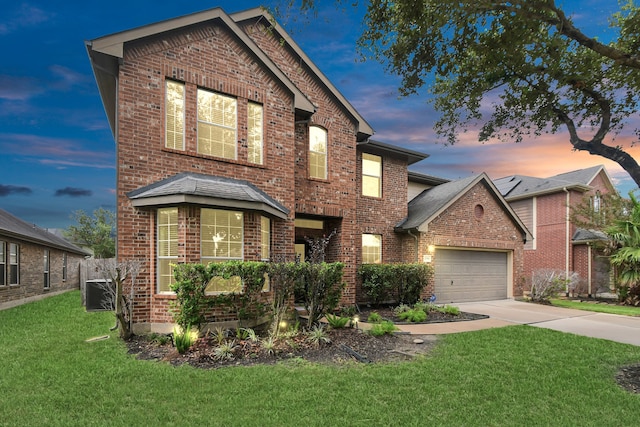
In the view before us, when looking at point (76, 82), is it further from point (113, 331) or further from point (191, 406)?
point (191, 406)

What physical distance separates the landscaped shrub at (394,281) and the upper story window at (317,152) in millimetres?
3678

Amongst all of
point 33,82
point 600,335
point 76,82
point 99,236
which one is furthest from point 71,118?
point 600,335

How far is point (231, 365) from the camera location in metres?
5.84

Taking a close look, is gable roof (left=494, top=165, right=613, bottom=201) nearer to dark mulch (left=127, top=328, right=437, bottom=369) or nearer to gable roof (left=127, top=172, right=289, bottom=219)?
dark mulch (left=127, top=328, right=437, bottom=369)

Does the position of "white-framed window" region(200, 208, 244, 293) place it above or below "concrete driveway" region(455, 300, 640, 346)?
above

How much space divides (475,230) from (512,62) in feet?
31.8

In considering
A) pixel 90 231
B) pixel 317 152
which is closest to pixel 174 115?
pixel 317 152

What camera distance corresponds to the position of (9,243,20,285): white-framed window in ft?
47.2

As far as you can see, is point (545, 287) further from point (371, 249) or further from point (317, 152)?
point (317, 152)

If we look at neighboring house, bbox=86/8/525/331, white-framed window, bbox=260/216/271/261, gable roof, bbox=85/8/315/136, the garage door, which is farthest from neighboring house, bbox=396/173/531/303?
gable roof, bbox=85/8/315/136

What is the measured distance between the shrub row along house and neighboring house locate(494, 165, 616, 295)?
8.15m

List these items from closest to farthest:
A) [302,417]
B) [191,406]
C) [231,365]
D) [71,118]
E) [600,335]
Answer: [302,417], [191,406], [231,365], [600,335], [71,118]

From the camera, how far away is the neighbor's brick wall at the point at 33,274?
14395mm

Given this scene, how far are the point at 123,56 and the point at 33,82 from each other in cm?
1869
